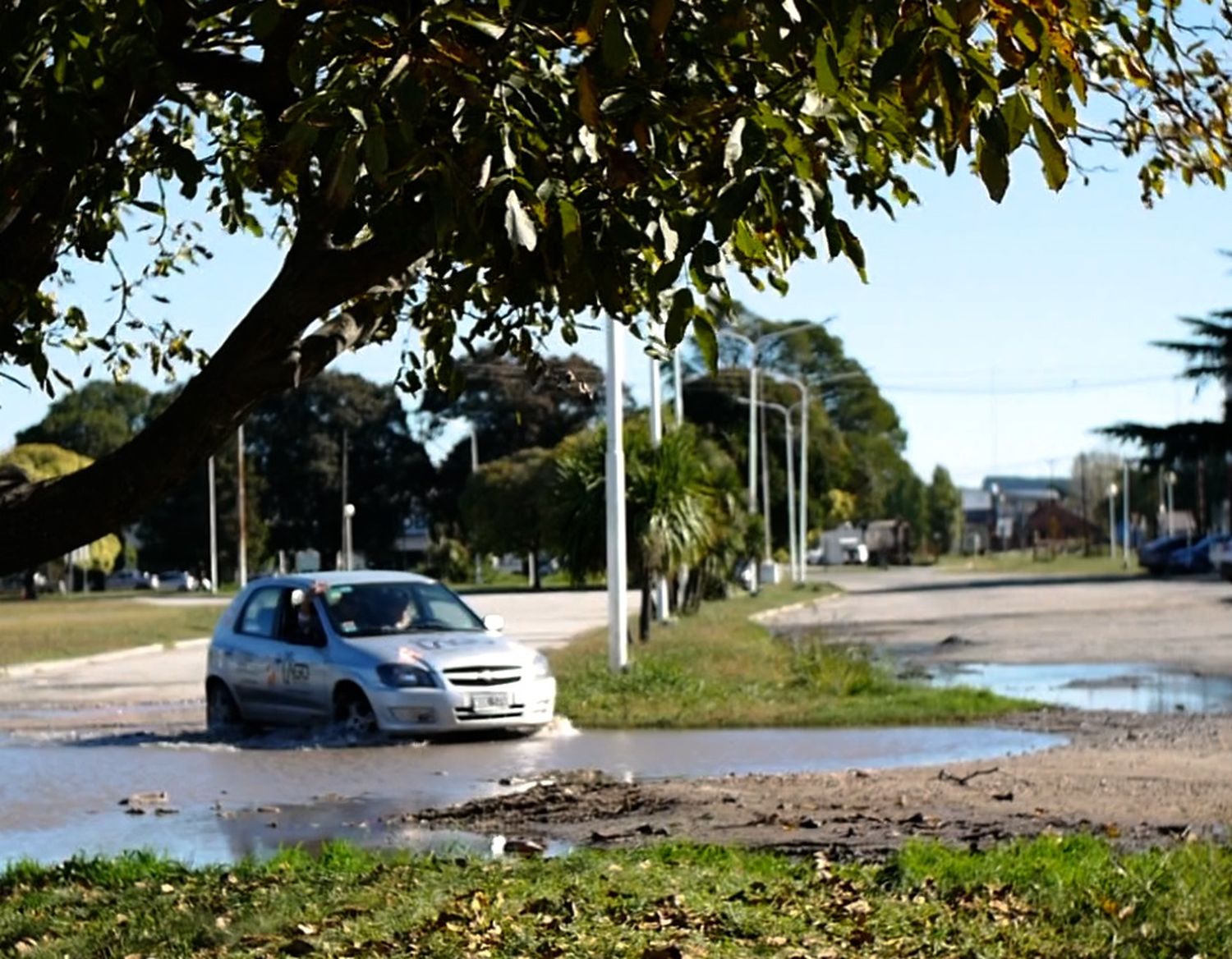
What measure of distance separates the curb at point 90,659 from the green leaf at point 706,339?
26223 mm

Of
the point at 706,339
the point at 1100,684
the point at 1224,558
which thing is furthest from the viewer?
the point at 1224,558

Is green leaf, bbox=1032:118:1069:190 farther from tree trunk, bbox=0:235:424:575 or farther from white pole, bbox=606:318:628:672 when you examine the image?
white pole, bbox=606:318:628:672

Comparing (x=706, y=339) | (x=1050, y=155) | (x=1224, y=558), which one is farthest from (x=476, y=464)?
(x=1050, y=155)

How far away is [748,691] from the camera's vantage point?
2277cm

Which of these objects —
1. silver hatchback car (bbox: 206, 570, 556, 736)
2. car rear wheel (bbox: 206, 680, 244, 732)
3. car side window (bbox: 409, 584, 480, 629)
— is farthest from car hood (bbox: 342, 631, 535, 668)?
car rear wheel (bbox: 206, 680, 244, 732)

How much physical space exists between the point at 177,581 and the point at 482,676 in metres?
96.6

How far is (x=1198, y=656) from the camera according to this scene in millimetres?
30531

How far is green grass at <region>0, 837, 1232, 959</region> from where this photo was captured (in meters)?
7.86

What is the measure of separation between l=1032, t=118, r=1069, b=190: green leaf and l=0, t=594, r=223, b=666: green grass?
30.2 meters

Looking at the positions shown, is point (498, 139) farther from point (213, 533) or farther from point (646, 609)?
point (213, 533)

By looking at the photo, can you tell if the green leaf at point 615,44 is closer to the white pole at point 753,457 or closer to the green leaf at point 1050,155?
the green leaf at point 1050,155

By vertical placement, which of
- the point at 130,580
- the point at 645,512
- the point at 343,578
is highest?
the point at 645,512

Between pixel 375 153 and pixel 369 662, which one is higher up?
pixel 375 153

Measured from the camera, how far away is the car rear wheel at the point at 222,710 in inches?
789
